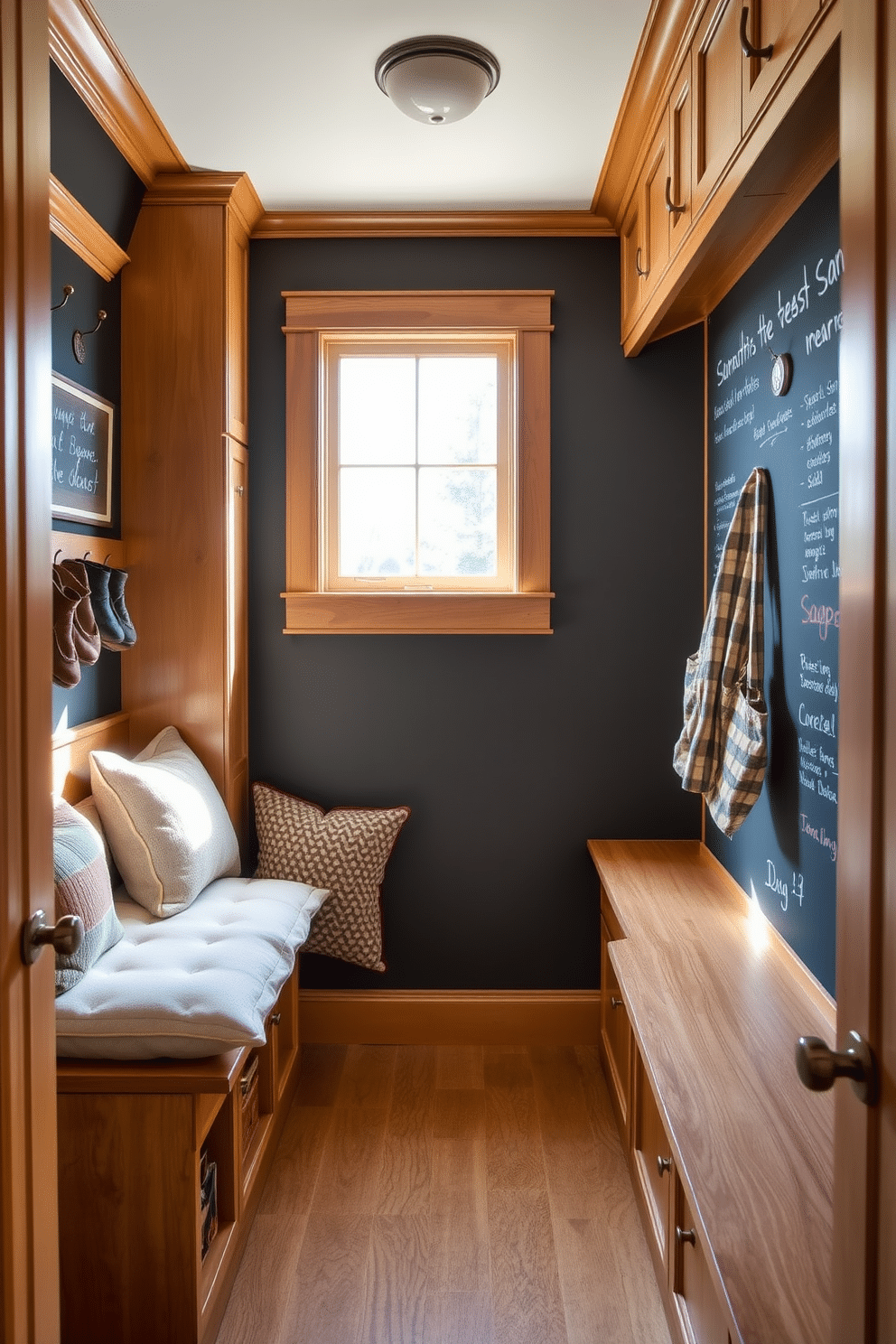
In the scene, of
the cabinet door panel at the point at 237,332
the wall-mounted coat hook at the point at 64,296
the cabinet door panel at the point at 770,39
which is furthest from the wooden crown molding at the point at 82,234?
the cabinet door panel at the point at 770,39

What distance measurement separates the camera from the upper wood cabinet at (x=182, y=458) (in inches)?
110

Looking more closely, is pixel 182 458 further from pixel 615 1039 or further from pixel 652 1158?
pixel 652 1158

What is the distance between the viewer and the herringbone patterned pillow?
295cm

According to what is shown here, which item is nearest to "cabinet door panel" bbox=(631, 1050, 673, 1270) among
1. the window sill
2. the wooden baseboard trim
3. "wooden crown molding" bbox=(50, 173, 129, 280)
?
the wooden baseboard trim

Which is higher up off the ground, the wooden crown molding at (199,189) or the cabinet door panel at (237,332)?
the wooden crown molding at (199,189)

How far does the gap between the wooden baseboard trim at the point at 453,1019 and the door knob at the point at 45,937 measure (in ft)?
6.91

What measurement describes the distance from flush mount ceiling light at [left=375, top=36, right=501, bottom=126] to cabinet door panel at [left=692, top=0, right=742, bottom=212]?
49 cm

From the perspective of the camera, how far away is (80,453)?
249cm

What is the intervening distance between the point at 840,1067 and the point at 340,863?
219 centimetres

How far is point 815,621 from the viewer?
1.90m

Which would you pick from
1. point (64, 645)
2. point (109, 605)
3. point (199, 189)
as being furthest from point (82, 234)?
point (64, 645)

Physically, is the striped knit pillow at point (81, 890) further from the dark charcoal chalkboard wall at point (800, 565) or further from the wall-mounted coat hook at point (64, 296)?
the dark charcoal chalkboard wall at point (800, 565)

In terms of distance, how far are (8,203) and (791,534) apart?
1598mm

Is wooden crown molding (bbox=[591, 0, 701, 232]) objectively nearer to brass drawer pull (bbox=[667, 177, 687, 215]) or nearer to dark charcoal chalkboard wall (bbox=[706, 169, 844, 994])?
brass drawer pull (bbox=[667, 177, 687, 215])
